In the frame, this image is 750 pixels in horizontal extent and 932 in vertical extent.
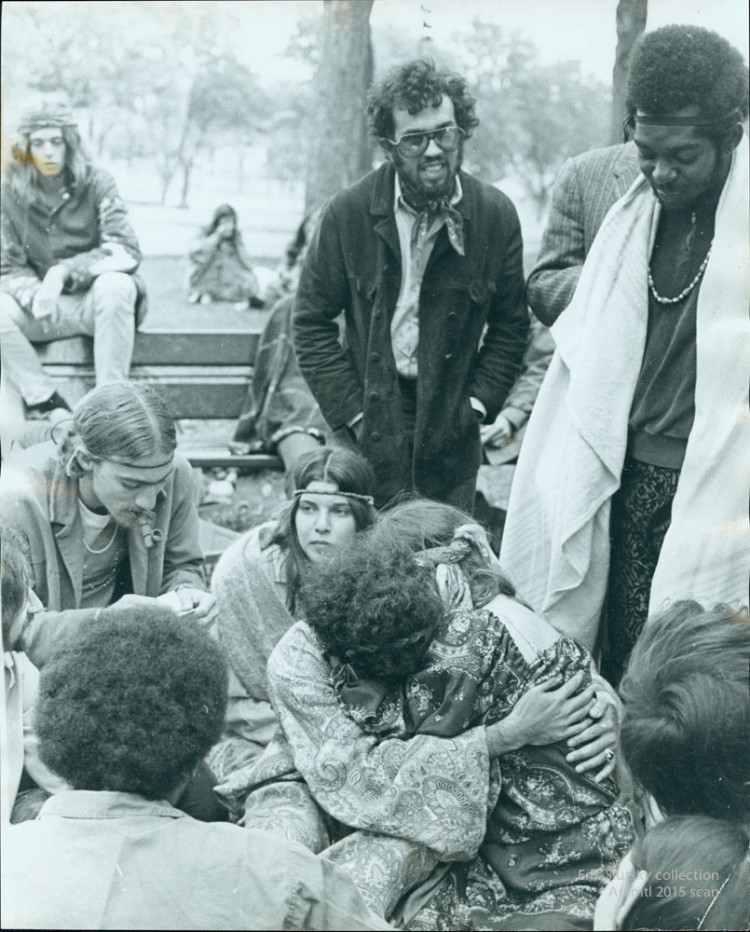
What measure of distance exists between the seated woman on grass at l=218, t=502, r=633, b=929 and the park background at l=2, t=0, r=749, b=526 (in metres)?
1.21

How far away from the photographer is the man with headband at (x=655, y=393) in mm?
2625

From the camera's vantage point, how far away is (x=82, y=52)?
430 cm

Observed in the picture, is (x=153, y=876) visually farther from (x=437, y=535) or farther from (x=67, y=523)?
(x=67, y=523)

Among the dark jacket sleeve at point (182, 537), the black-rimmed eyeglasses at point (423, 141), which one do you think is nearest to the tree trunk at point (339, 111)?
the black-rimmed eyeglasses at point (423, 141)

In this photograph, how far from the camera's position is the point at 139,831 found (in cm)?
192

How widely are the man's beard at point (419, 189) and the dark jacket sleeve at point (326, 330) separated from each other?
26 cm

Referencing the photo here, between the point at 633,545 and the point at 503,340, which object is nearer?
the point at 633,545

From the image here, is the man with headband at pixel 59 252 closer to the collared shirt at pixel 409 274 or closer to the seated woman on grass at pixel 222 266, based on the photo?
the collared shirt at pixel 409 274

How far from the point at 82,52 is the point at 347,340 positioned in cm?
147

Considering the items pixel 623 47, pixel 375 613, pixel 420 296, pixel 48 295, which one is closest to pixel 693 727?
pixel 375 613

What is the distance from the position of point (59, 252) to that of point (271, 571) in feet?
6.15

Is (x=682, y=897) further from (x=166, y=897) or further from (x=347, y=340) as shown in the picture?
(x=347, y=340)

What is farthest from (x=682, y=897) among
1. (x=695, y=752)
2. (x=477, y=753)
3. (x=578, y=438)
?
(x=578, y=438)

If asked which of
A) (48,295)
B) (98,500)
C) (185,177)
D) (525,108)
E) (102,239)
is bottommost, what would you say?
(98,500)
